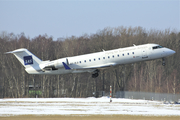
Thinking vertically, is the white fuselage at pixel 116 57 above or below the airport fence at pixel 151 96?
above

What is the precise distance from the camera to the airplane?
3622 centimetres

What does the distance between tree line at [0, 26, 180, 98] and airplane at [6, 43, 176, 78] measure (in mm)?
25170

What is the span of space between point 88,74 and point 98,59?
3558 cm

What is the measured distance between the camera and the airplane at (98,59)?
36219 mm

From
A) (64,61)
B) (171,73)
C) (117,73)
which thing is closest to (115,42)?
(117,73)

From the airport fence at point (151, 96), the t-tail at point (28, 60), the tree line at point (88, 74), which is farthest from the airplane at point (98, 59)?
the tree line at point (88, 74)

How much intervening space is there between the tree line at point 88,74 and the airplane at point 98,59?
25170mm
